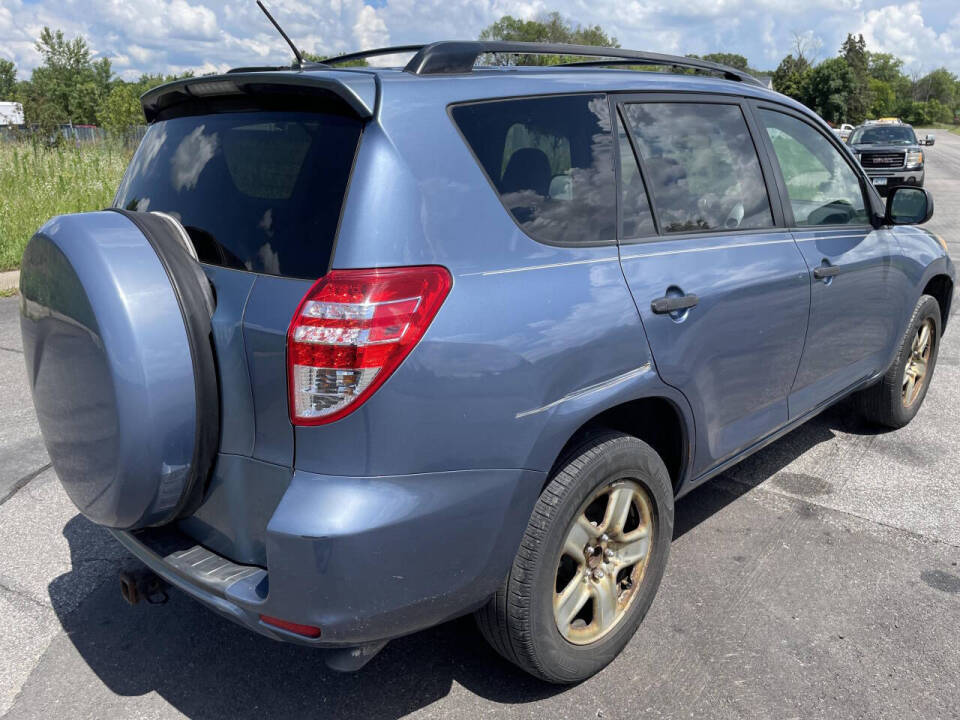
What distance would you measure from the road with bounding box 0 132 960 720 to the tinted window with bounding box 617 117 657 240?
Answer: 141 cm

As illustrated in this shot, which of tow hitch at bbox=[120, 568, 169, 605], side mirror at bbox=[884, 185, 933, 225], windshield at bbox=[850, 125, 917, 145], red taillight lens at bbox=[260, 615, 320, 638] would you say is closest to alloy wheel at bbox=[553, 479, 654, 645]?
red taillight lens at bbox=[260, 615, 320, 638]

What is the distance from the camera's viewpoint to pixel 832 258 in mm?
3633

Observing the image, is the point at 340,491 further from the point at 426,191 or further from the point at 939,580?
the point at 939,580

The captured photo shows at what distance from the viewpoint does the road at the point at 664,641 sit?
2541 mm

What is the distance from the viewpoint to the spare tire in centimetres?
203

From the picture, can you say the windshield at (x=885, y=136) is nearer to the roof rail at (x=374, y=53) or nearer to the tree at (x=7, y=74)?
the roof rail at (x=374, y=53)

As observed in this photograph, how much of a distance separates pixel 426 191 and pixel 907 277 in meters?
3.26

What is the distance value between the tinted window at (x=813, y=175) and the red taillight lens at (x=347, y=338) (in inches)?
87.2

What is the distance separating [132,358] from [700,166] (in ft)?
6.95

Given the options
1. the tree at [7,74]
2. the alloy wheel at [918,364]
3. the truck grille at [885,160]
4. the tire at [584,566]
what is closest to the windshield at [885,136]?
the truck grille at [885,160]

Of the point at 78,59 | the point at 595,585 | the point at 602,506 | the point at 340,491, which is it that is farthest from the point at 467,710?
the point at 78,59

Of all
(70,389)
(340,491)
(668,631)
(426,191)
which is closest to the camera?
(340,491)

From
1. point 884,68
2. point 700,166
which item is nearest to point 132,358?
point 700,166

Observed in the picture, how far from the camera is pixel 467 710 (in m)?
2.52
